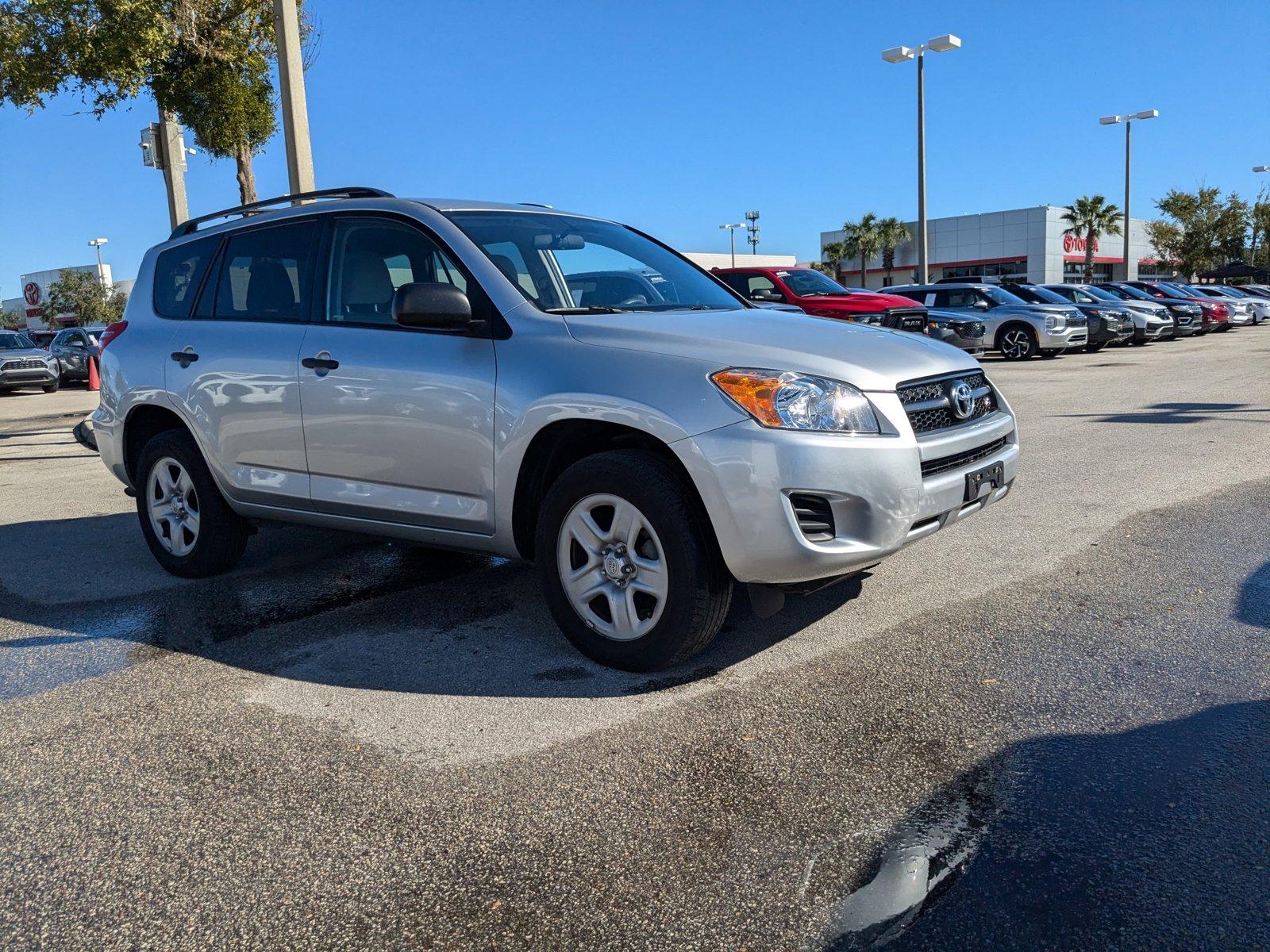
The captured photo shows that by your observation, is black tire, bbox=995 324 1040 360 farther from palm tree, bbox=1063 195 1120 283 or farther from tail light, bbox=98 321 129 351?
palm tree, bbox=1063 195 1120 283

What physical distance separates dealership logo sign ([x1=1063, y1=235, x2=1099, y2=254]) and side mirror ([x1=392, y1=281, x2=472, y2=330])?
2434 inches

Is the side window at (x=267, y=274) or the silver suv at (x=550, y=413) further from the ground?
the side window at (x=267, y=274)

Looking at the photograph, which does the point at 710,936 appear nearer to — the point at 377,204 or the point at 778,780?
the point at 778,780

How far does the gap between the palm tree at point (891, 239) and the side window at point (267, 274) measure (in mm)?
64657

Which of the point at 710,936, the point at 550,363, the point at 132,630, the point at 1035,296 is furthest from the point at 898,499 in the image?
the point at 1035,296

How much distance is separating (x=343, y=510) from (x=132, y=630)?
1.09m

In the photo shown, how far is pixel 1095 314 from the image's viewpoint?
2197cm

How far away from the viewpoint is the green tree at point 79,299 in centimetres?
7619

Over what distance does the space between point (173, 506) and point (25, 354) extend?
20941 millimetres

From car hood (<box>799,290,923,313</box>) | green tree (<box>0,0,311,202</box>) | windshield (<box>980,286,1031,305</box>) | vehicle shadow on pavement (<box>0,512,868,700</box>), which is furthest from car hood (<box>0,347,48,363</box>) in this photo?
windshield (<box>980,286,1031,305</box>)

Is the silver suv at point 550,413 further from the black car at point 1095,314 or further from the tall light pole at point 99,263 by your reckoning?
the tall light pole at point 99,263

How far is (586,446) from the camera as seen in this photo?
13.0 feet

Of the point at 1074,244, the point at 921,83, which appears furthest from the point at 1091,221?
the point at 921,83

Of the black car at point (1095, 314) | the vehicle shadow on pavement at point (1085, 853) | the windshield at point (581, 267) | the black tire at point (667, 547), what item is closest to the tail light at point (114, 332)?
the windshield at point (581, 267)
